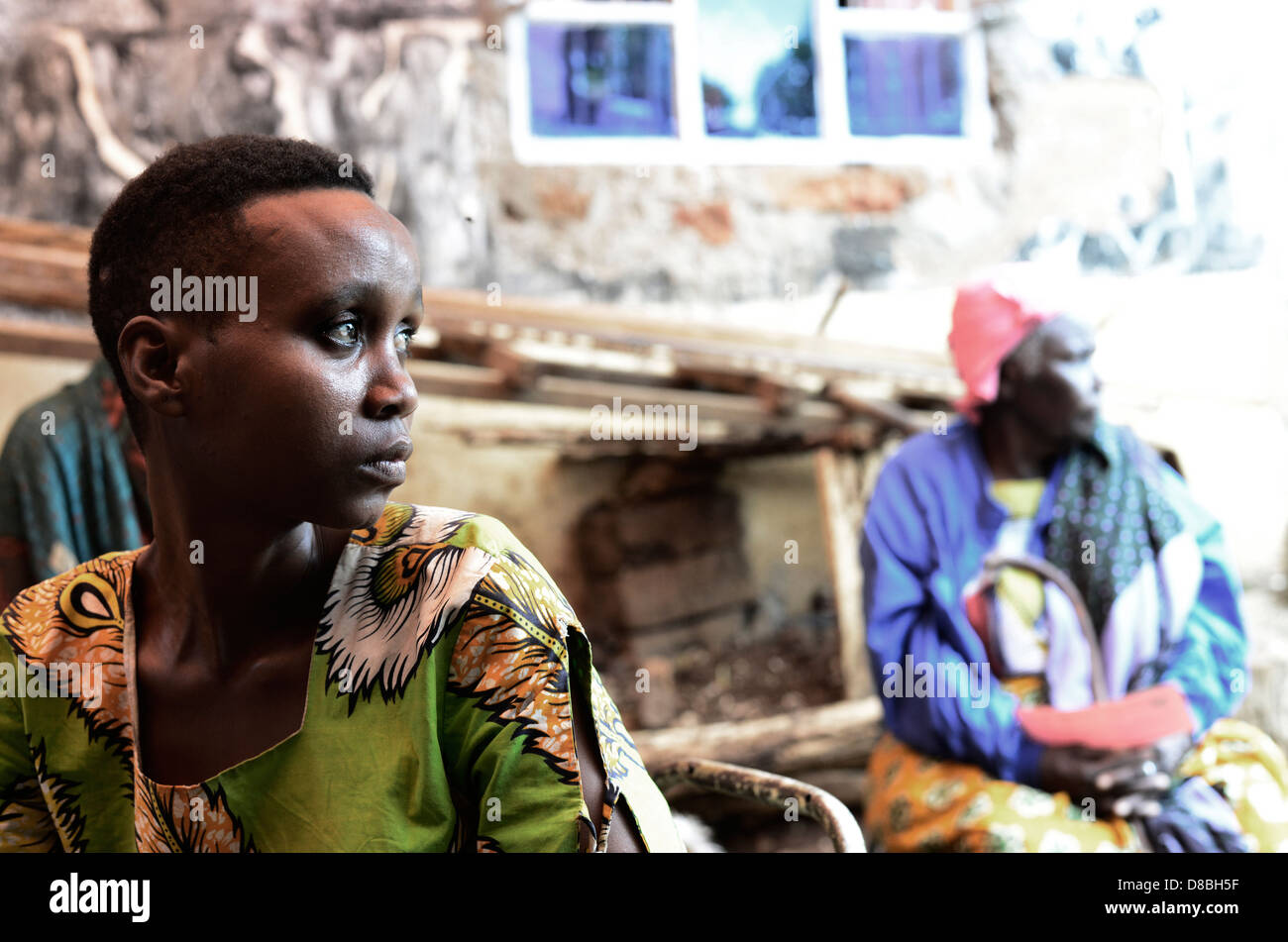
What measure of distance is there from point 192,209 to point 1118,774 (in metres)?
1.74

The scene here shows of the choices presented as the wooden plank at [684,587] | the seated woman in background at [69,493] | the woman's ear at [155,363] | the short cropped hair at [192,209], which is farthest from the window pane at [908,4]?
the woman's ear at [155,363]

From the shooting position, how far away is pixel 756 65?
3.25 m

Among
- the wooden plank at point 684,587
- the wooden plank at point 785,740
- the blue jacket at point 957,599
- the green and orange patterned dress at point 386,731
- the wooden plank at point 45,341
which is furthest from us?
the wooden plank at point 684,587

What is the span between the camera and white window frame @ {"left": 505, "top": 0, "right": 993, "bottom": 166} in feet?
10.6

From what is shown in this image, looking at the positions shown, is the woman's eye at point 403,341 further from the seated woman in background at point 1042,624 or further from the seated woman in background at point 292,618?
the seated woman in background at point 1042,624

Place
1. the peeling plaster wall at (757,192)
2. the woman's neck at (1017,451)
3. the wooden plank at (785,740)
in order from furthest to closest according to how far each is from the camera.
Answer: the peeling plaster wall at (757,192) → the wooden plank at (785,740) → the woman's neck at (1017,451)

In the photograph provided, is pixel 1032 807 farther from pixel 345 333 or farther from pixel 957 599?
A: pixel 345 333

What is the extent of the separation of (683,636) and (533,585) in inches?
103

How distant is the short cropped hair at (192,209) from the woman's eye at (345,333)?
0.27 ft

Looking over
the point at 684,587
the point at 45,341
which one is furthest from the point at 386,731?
the point at 684,587

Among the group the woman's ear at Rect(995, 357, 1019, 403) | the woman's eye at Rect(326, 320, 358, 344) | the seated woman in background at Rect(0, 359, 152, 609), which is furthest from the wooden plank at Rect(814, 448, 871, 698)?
the woman's eye at Rect(326, 320, 358, 344)

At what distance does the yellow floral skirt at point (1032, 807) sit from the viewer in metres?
1.92

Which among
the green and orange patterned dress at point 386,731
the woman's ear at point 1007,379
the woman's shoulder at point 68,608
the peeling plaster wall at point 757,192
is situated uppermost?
the peeling plaster wall at point 757,192
